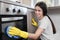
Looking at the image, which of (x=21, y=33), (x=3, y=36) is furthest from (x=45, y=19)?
(x=3, y=36)

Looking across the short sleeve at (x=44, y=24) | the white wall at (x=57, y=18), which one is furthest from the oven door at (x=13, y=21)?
the white wall at (x=57, y=18)

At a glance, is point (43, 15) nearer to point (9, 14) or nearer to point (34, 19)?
point (34, 19)

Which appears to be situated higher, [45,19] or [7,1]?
[7,1]

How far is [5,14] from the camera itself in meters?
1.00

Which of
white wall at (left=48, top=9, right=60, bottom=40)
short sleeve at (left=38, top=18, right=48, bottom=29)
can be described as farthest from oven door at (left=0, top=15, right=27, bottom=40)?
white wall at (left=48, top=9, right=60, bottom=40)

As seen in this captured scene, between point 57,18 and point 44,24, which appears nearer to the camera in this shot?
point 44,24

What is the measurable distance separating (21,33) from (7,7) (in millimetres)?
235

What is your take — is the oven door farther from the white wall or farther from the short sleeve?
the white wall

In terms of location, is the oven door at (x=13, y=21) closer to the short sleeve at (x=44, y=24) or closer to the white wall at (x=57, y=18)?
the short sleeve at (x=44, y=24)

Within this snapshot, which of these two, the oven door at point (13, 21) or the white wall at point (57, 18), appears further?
the white wall at point (57, 18)

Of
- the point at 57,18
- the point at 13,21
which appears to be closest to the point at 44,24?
the point at 13,21

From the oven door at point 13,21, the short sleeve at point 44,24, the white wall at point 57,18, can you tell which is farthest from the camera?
the white wall at point 57,18

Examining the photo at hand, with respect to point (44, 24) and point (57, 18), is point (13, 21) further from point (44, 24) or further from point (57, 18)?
point (57, 18)

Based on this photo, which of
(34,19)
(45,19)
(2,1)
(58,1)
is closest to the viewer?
(2,1)
